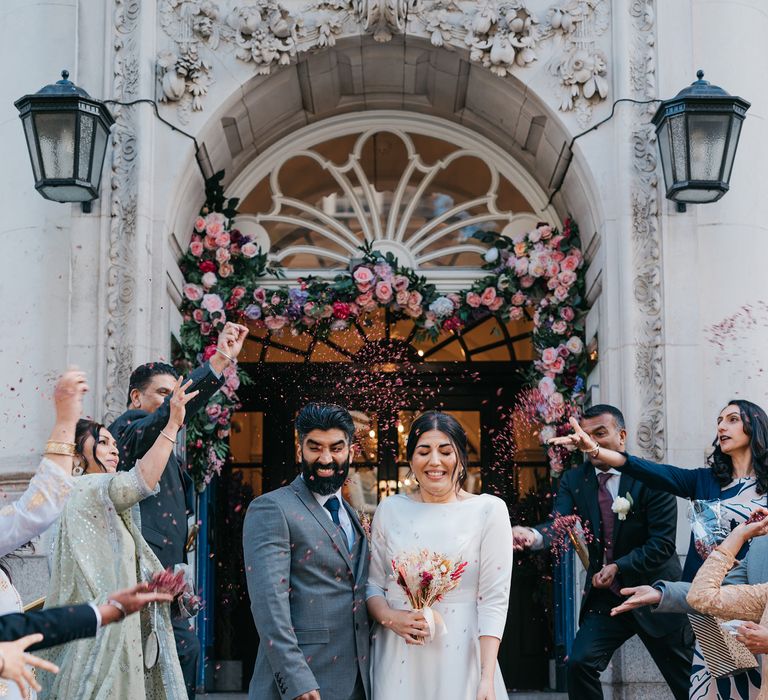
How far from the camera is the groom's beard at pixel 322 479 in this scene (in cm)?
577

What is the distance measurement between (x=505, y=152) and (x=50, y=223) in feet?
12.6

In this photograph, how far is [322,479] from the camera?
18.9 ft

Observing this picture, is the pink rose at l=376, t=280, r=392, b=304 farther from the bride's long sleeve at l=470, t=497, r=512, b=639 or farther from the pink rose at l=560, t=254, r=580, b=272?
the bride's long sleeve at l=470, t=497, r=512, b=639

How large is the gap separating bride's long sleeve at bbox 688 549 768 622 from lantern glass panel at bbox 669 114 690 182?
4.00 metres

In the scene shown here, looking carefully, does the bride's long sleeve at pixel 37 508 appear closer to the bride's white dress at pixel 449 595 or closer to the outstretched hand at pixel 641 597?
the bride's white dress at pixel 449 595

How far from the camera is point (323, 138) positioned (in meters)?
10.8

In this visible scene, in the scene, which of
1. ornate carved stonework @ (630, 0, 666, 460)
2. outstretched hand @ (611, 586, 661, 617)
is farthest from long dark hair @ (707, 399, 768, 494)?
ornate carved stonework @ (630, 0, 666, 460)

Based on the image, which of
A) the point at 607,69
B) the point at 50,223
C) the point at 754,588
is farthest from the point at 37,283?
→ the point at 754,588

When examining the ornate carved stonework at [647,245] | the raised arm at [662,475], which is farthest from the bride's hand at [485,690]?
the ornate carved stonework at [647,245]

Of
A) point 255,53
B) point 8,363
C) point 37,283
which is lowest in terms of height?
point 8,363

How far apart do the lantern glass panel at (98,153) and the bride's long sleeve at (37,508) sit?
14.2ft

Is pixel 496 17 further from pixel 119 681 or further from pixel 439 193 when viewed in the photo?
pixel 119 681

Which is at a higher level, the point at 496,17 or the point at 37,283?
the point at 496,17

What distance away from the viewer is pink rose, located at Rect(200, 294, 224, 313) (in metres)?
9.77
